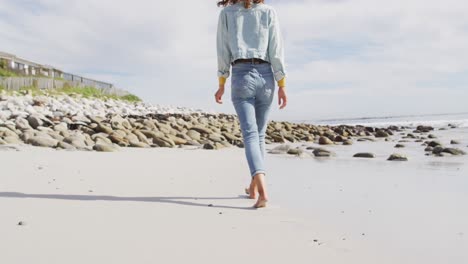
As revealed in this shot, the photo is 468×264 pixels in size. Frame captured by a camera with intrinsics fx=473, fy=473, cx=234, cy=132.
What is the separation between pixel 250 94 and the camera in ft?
11.6

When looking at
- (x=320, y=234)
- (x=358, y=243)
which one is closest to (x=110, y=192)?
(x=320, y=234)

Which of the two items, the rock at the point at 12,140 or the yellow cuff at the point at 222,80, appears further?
the rock at the point at 12,140

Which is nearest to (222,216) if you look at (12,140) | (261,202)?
(261,202)

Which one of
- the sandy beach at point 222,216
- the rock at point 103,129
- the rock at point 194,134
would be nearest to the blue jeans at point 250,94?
the sandy beach at point 222,216

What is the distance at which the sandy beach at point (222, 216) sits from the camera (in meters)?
2.11

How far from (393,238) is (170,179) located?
8.30 feet

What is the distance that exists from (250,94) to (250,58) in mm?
268

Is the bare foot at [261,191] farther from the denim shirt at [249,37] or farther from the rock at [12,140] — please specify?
the rock at [12,140]

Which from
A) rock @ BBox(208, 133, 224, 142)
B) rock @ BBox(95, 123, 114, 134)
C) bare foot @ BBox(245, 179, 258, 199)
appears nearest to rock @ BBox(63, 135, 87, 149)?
rock @ BBox(95, 123, 114, 134)

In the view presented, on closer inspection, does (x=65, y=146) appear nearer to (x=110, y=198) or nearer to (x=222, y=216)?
(x=110, y=198)

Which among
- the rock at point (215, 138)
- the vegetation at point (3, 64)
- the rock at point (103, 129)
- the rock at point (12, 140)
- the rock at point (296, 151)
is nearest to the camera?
the rock at point (12, 140)

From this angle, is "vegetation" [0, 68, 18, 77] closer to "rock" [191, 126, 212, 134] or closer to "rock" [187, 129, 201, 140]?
"rock" [191, 126, 212, 134]

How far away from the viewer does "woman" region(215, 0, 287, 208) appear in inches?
138

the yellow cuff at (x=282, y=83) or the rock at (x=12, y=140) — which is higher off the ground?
the yellow cuff at (x=282, y=83)
